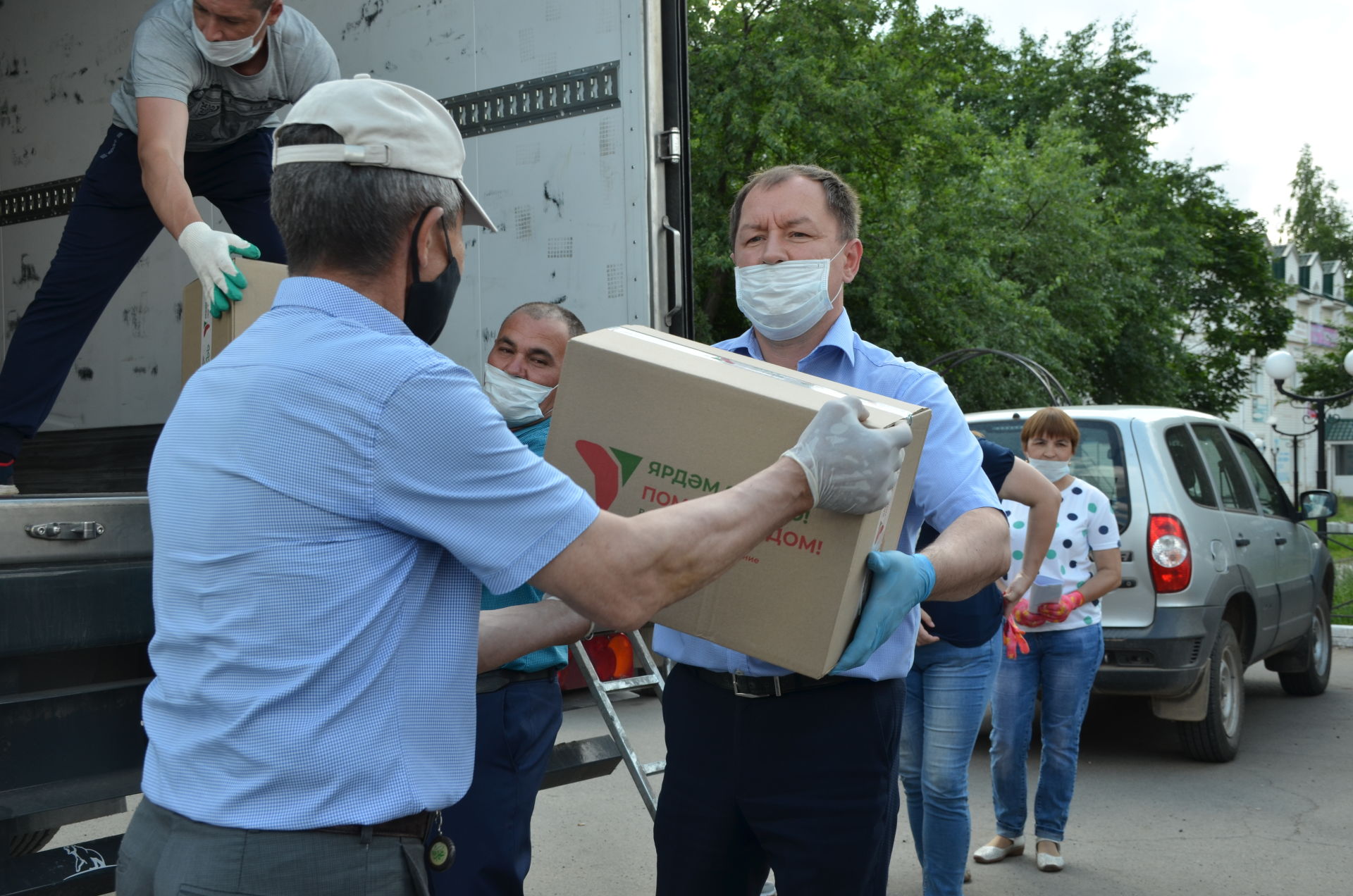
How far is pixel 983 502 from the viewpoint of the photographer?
92.6 inches

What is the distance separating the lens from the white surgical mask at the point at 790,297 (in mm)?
2502

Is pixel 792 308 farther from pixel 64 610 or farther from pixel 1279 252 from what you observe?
pixel 1279 252

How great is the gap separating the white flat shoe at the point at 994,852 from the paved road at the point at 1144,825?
0.15ft

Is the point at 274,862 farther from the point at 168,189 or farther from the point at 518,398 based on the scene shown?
the point at 168,189

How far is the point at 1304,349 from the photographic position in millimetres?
67812

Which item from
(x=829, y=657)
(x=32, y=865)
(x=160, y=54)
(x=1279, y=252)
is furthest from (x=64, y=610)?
(x=1279, y=252)

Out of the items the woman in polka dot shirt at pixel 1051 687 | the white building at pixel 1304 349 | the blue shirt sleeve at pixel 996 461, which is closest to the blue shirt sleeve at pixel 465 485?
the blue shirt sleeve at pixel 996 461

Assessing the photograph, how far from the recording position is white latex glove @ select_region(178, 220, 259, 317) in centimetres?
285

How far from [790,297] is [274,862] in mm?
1472

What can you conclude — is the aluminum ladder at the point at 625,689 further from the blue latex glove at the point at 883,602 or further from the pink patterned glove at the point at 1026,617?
the pink patterned glove at the point at 1026,617

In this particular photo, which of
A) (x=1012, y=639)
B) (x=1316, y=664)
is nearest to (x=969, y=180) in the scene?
(x=1316, y=664)

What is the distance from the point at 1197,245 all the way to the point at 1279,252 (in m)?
42.5

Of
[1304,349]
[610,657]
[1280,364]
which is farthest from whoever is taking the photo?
[1304,349]

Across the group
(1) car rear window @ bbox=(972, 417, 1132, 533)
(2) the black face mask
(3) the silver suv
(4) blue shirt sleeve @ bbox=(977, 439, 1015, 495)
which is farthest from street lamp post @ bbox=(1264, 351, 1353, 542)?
(2) the black face mask
